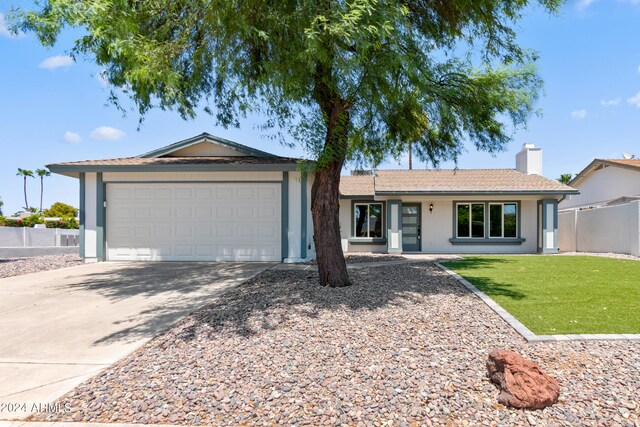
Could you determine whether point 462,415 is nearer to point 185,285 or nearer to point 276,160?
point 185,285

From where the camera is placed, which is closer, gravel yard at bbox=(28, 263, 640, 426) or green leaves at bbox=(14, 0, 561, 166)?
gravel yard at bbox=(28, 263, 640, 426)

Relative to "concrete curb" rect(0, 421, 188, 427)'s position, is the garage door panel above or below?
above

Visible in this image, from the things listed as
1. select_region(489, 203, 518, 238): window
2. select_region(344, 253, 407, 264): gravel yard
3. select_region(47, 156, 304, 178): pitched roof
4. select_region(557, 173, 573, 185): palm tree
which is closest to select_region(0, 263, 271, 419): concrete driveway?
select_region(47, 156, 304, 178): pitched roof

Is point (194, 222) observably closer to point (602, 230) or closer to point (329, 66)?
point (329, 66)

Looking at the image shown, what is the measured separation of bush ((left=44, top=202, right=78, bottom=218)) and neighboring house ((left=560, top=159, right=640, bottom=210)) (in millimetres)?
48816

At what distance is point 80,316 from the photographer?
5980 millimetres

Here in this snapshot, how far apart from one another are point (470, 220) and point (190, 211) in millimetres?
12188

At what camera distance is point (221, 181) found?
490 inches

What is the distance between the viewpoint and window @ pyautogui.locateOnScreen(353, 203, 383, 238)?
705 inches

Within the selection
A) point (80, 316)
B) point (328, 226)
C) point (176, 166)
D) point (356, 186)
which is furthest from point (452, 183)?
point (80, 316)

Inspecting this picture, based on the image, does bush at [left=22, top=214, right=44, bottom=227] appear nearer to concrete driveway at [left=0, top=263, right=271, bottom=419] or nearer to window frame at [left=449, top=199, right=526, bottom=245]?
concrete driveway at [left=0, top=263, right=271, bottom=419]

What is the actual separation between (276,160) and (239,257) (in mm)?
3492

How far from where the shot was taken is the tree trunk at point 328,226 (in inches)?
303

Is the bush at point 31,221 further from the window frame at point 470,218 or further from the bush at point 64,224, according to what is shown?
the window frame at point 470,218
